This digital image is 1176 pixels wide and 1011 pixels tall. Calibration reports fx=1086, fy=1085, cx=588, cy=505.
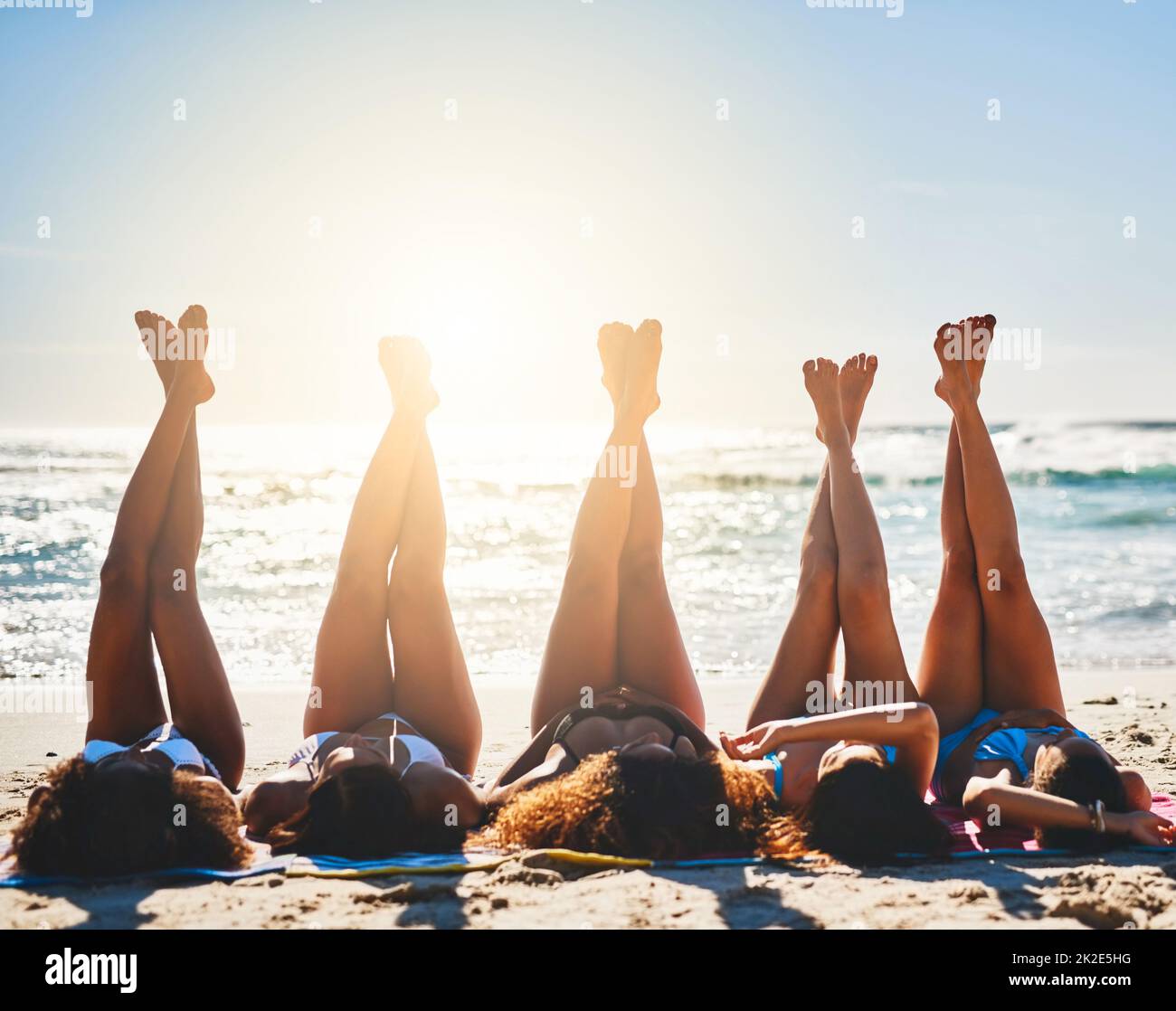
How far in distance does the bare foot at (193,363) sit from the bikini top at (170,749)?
134cm

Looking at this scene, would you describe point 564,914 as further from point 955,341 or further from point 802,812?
point 955,341

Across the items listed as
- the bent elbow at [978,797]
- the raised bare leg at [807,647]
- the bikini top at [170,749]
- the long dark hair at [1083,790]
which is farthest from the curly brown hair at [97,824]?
the long dark hair at [1083,790]

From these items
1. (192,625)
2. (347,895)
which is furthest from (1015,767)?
(192,625)

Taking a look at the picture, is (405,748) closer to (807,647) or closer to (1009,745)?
(807,647)

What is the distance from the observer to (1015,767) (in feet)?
13.2

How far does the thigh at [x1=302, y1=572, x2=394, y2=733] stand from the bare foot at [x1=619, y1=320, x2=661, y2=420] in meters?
1.30

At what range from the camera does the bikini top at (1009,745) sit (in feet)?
13.3

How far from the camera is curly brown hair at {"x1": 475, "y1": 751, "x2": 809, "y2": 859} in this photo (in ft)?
11.3

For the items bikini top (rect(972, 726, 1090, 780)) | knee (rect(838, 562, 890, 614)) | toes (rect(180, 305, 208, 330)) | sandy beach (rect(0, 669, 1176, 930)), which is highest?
toes (rect(180, 305, 208, 330))

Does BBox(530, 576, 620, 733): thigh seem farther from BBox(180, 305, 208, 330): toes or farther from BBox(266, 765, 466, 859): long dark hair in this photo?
BBox(180, 305, 208, 330): toes

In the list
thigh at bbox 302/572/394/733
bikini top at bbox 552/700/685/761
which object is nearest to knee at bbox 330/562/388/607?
thigh at bbox 302/572/394/733

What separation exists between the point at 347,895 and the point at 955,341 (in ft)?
10.9

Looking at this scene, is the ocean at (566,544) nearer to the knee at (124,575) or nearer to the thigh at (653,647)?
the knee at (124,575)

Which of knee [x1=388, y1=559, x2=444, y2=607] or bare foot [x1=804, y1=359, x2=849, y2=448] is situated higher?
bare foot [x1=804, y1=359, x2=849, y2=448]
